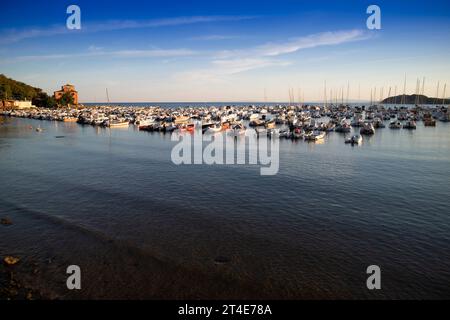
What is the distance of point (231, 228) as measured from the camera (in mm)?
23125

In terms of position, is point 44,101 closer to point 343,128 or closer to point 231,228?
point 343,128

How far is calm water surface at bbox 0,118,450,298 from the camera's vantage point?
16.5 metres

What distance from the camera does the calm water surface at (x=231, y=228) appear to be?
16.5 metres

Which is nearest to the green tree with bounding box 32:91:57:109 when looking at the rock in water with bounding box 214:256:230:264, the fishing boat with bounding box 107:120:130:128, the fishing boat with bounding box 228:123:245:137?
the fishing boat with bounding box 107:120:130:128

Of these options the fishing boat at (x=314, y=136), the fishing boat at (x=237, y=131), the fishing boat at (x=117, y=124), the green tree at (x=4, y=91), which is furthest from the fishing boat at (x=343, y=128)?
the green tree at (x=4, y=91)

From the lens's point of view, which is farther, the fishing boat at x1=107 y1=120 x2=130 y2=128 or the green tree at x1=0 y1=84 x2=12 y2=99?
the green tree at x1=0 y1=84 x2=12 y2=99

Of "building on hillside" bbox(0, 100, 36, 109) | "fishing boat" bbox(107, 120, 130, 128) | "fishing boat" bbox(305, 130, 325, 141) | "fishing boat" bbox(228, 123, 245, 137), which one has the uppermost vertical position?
"building on hillside" bbox(0, 100, 36, 109)

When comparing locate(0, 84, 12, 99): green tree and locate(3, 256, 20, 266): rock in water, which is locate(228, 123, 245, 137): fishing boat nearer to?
locate(3, 256, 20, 266): rock in water

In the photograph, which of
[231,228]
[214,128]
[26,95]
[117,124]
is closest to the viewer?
[231,228]

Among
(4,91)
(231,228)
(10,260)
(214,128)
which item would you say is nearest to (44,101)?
(4,91)

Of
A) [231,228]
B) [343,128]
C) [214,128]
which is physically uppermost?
[214,128]

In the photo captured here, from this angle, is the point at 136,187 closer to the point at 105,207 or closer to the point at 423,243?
the point at 105,207
